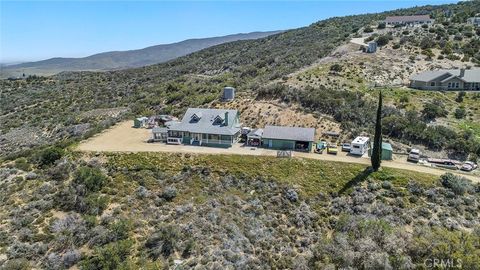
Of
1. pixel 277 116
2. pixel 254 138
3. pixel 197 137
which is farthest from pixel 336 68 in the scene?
pixel 197 137

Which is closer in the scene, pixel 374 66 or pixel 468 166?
pixel 468 166

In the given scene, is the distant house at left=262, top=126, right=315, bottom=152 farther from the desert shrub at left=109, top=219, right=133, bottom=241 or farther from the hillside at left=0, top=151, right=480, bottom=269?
the desert shrub at left=109, top=219, right=133, bottom=241

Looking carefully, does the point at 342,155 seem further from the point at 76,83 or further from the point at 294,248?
the point at 76,83

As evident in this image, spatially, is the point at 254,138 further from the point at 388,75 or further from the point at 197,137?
the point at 388,75

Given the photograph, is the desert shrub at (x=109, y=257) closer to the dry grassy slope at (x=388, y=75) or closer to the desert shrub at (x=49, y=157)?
the desert shrub at (x=49, y=157)

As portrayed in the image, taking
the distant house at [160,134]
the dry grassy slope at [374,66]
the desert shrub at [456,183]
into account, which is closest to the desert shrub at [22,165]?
the distant house at [160,134]

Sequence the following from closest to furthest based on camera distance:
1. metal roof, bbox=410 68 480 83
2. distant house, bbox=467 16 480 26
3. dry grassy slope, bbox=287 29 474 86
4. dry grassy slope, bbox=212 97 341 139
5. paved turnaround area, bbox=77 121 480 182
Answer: paved turnaround area, bbox=77 121 480 182 → dry grassy slope, bbox=212 97 341 139 → metal roof, bbox=410 68 480 83 → dry grassy slope, bbox=287 29 474 86 → distant house, bbox=467 16 480 26

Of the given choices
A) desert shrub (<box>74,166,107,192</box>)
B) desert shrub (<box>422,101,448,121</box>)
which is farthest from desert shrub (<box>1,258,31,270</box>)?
desert shrub (<box>422,101,448,121</box>)
